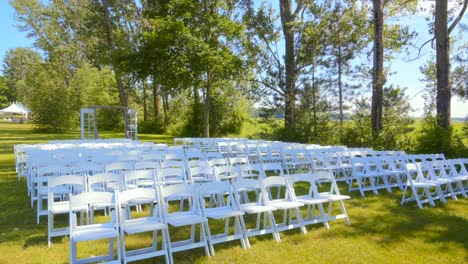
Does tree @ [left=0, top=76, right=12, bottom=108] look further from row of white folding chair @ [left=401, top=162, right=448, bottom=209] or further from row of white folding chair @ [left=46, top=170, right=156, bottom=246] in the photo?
row of white folding chair @ [left=401, top=162, right=448, bottom=209]

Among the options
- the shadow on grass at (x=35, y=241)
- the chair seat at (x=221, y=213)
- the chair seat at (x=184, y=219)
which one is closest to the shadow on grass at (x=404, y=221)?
the chair seat at (x=221, y=213)

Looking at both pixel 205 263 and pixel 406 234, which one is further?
pixel 406 234

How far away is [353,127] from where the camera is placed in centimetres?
1563

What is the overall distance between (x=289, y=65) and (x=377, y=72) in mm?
5013

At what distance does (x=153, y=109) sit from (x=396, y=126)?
25.3 m

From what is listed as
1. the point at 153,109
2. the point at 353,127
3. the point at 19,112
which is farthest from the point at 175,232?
the point at 19,112

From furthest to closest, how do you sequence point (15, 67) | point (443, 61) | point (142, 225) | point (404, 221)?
point (15, 67), point (443, 61), point (404, 221), point (142, 225)

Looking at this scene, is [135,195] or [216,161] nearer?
[135,195]

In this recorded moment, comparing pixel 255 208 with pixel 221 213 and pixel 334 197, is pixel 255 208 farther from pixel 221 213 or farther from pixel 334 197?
pixel 334 197

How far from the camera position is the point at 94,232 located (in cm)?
407

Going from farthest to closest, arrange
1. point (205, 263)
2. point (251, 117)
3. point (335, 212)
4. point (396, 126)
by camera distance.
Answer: point (251, 117) < point (396, 126) < point (335, 212) < point (205, 263)

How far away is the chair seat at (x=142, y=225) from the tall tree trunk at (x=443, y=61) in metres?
12.4

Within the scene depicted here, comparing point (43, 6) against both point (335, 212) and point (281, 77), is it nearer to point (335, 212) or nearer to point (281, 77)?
point (281, 77)

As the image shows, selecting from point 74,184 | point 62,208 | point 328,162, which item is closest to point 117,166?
point 74,184
